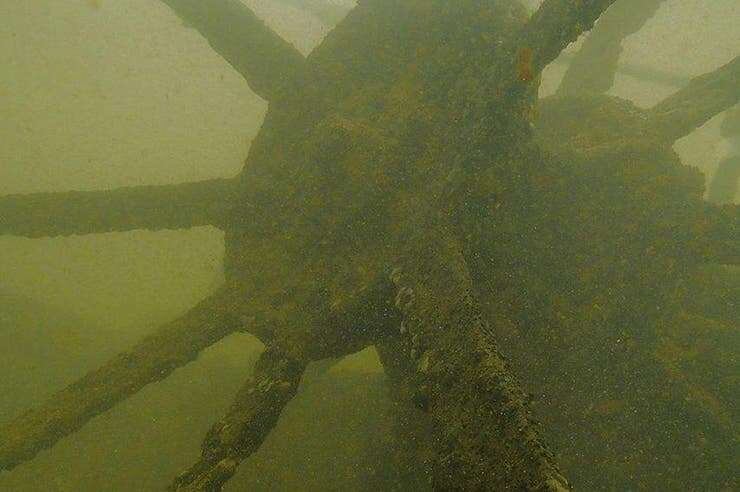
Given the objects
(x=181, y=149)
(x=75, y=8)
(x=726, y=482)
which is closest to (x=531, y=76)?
(x=726, y=482)

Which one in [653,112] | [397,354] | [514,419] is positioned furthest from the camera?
[653,112]

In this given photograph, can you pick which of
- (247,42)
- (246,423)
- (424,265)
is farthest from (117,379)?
(247,42)

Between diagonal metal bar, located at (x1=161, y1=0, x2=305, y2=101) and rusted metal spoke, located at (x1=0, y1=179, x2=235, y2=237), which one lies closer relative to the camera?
rusted metal spoke, located at (x1=0, y1=179, x2=235, y2=237)

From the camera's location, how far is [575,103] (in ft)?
18.8

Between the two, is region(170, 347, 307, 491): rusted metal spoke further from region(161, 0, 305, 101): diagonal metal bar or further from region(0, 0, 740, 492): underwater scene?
region(161, 0, 305, 101): diagonal metal bar

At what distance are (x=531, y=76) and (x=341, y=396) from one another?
182 inches

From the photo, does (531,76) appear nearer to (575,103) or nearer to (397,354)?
(397,354)

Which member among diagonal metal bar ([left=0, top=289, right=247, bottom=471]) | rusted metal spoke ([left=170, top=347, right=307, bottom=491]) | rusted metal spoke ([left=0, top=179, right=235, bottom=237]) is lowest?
rusted metal spoke ([left=170, top=347, right=307, bottom=491])

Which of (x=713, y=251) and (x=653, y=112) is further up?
(x=653, y=112)

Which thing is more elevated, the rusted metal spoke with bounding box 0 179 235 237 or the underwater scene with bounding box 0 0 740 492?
the rusted metal spoke with bounding box 0 179 235 237

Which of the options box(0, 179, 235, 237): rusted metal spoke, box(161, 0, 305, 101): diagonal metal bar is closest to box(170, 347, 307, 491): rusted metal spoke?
box(0, 179, 235, 237): rusted metal spoke

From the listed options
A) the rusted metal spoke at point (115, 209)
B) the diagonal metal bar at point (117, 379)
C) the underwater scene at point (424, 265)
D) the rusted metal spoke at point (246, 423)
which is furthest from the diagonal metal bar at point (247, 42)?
the rusted metal spoke at point (246, 423)

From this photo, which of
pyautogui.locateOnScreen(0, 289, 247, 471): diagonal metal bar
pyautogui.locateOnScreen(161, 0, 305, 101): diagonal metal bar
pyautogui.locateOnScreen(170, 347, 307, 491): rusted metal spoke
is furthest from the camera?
pyautogui.locateOnScreen(161, 0, 305, 101): diagonal metal bar

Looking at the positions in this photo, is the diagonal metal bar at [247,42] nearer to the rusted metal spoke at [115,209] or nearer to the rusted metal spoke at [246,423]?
the rusted metal spoke at [115,209]
